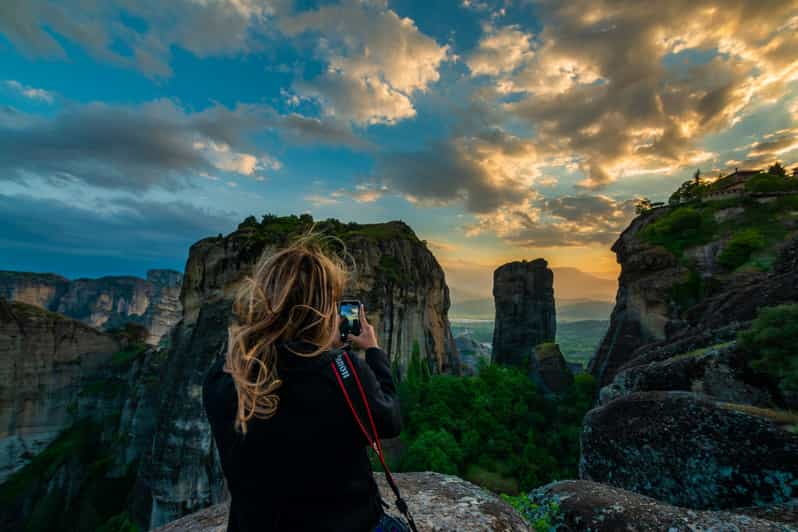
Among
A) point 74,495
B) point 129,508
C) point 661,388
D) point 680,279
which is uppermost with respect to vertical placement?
point 680,279

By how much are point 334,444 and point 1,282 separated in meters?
96.6

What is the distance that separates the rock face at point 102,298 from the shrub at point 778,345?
75.5 m

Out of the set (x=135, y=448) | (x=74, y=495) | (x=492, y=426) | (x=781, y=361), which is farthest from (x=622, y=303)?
(x=74, y=495)

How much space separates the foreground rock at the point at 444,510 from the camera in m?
4.58

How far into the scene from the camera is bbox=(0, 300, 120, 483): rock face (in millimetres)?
29016

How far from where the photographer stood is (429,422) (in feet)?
86.9

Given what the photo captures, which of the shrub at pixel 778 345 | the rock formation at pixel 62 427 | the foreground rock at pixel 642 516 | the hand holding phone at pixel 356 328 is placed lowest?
the rock formation at pixel 62 427

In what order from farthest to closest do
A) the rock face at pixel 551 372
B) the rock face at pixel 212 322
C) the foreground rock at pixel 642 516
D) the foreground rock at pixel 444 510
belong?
the rock face at pixel 551 372 → the rock face at pixel 212 322 → the foreground rock at pixel 642 516 → the foreground rock at pixel 444 510

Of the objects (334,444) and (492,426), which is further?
(492,426)

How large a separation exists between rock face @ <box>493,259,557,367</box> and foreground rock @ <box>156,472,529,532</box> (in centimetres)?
4932

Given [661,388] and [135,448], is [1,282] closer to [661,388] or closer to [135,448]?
Result: [135,448]

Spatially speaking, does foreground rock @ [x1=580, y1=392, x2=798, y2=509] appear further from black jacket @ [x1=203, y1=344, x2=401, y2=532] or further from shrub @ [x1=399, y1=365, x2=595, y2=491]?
shrub @ [x1=399, y1=365, x2=595, y2=491]

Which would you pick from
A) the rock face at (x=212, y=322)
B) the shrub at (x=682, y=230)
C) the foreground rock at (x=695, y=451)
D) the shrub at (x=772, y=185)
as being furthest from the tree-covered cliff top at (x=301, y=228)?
the shrub at (x=772, y=185)

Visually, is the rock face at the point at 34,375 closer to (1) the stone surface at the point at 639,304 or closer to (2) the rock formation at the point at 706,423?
(2) the rock formation at the point at 706,423
